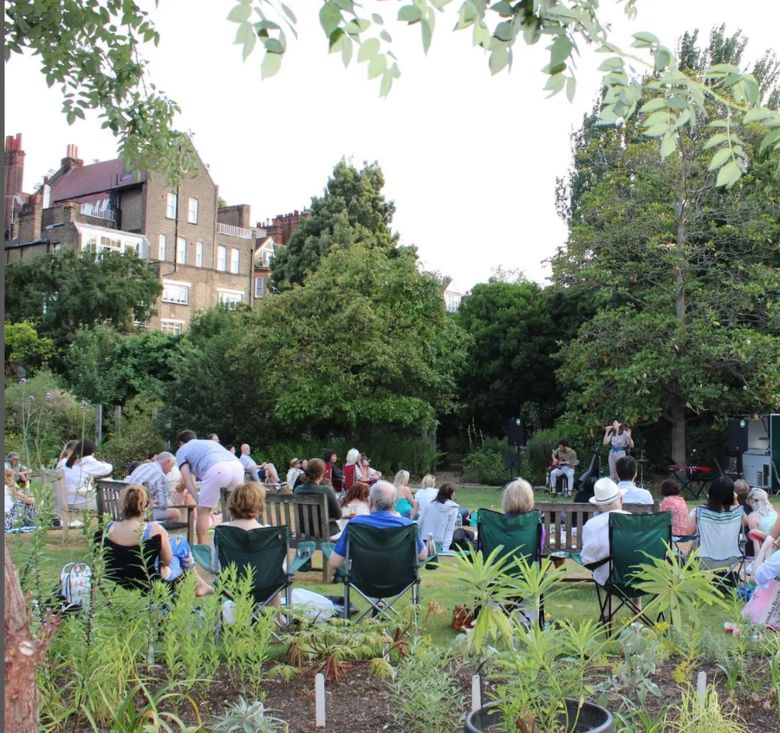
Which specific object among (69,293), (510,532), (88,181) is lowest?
(510,532)

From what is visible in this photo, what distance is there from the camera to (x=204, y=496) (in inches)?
383

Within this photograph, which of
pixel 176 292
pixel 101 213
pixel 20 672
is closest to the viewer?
pixel 20 672

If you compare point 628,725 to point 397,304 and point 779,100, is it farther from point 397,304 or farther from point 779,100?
point 779,100

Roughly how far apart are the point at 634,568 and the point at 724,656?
163cm

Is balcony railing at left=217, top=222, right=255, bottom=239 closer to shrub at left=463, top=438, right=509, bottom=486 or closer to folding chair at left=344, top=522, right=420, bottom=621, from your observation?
shrub at left=463, top=438, right=509, bottom=486

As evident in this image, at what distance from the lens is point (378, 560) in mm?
6027

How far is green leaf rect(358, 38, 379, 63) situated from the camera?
3133mm

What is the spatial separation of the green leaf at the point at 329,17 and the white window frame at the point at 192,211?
1911 inches

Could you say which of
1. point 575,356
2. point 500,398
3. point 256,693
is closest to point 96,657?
point 256,693

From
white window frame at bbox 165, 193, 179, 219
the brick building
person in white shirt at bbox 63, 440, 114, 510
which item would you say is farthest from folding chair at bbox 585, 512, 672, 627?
white window frame at bbox 165, 193, 179, 219

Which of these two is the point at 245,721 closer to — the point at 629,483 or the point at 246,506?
the point at 246,506

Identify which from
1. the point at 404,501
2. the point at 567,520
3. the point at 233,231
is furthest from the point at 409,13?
the point at 233,231

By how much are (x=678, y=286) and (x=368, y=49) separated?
61.1 feet

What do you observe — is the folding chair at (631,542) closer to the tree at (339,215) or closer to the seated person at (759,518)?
the seated person at (759,518)
